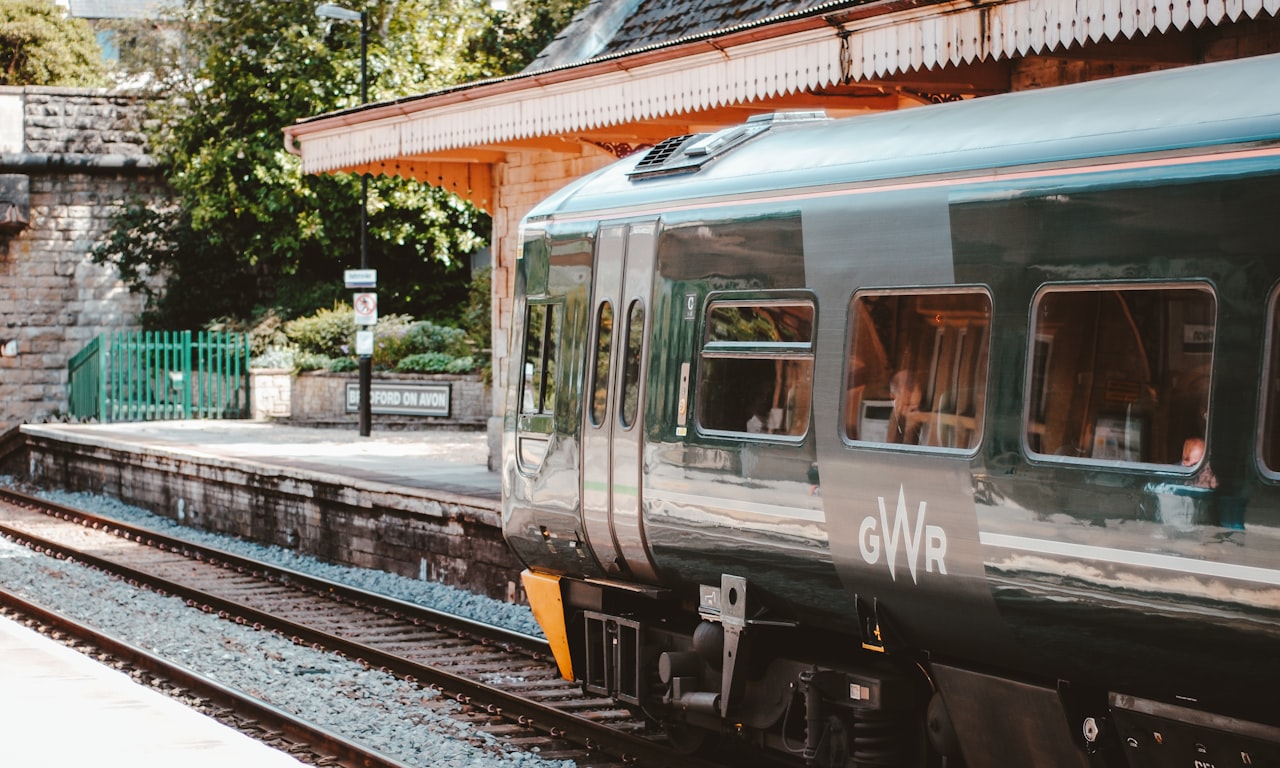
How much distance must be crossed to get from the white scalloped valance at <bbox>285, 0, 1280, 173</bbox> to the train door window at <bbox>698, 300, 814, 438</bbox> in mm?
2787

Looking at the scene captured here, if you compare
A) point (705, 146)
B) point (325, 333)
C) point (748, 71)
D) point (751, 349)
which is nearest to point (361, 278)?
point (325, 333)

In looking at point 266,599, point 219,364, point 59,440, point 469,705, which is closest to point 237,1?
point 219,364

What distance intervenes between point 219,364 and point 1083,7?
2287cm

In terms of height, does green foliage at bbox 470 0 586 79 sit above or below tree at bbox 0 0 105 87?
below

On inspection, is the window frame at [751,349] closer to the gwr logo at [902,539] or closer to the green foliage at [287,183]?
the gwr logo at [902,539]

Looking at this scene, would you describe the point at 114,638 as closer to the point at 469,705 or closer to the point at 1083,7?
the point at 469,705

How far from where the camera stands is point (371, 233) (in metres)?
30.1

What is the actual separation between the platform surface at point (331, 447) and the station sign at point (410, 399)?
0.42 m

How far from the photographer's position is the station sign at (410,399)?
25281 millimetres

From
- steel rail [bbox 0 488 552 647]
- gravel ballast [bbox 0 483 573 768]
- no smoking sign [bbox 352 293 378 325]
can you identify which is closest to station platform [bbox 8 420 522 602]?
gravel ballast [bbox 0 483 573 768]

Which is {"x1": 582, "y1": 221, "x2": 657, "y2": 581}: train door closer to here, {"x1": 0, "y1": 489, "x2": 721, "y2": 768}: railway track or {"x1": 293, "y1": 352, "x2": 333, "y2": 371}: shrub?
{"x1": 0, "y1": 489, "x2": 721, "y2": 768}: railway track

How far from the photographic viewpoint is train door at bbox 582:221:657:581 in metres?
7.23

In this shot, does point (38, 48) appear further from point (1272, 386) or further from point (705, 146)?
point (1272, 386)

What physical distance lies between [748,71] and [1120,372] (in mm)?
6223
